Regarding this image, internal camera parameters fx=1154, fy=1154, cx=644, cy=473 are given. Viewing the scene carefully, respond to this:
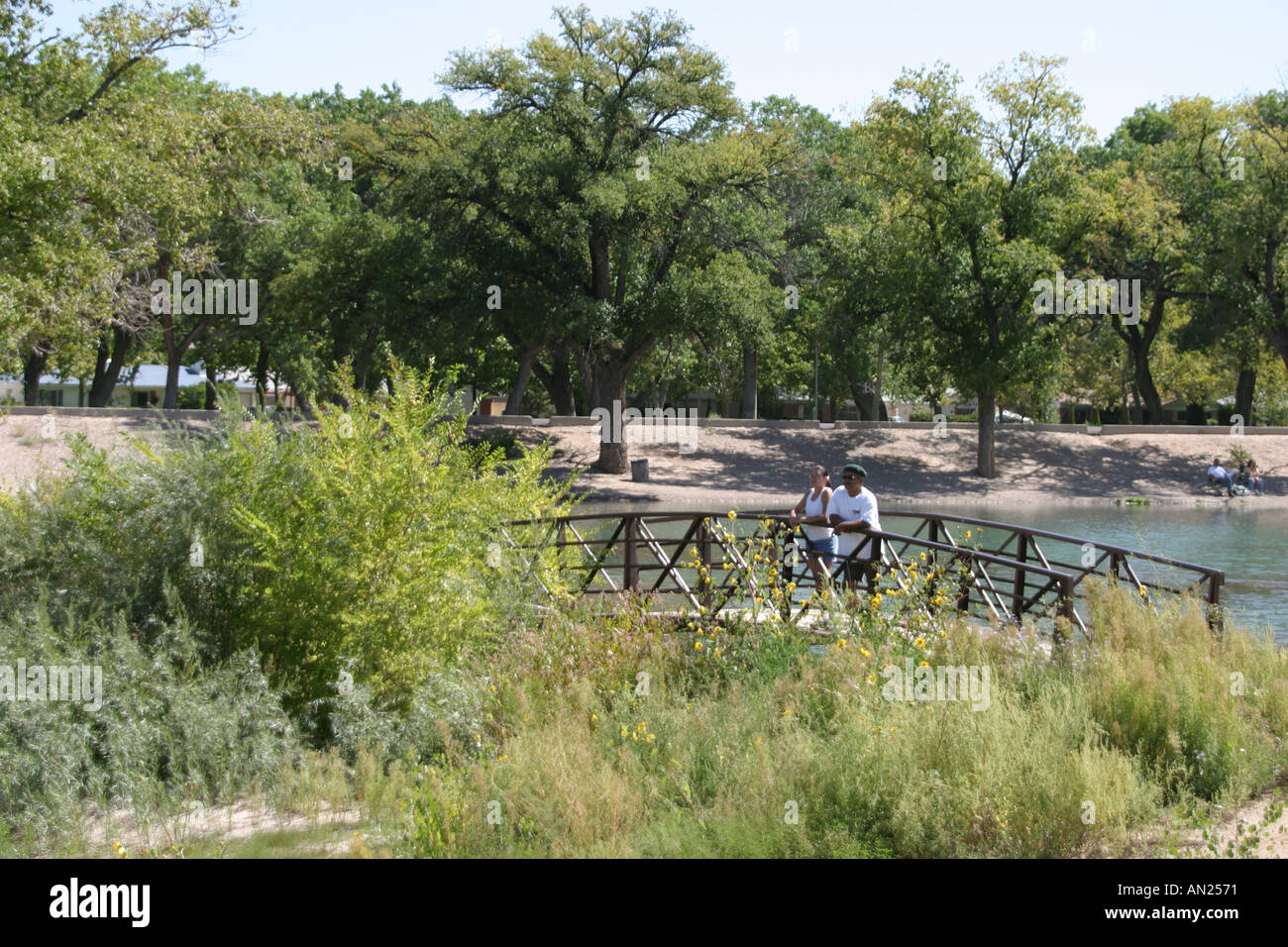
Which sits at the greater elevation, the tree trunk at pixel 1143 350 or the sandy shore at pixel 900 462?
the tree trunk at pixel 1143 350

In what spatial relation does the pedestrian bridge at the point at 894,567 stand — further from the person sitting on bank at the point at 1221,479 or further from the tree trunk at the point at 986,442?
the person sitting on bank at the point at 1221,479

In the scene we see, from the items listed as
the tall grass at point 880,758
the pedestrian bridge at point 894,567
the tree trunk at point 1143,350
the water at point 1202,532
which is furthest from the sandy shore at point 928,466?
the tall grass at point 880,758

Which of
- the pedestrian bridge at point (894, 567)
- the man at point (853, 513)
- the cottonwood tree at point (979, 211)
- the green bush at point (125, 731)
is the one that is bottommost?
the green bush at point (125, 731)

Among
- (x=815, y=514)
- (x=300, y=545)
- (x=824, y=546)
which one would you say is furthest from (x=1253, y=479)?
(x=300, y=545)

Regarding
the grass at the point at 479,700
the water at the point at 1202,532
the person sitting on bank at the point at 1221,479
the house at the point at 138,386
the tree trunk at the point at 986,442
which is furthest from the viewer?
the house at the point at 138,386

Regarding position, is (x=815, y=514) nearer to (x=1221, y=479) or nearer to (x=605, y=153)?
(x=605, y=153)

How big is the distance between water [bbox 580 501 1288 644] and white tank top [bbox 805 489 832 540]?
3.81 metres

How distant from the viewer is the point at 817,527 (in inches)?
479

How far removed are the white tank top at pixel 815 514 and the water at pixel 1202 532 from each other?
3811 millimetres

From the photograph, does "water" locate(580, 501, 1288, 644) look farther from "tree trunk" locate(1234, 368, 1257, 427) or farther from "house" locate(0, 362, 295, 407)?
"house" locate(0, 362, 295, 407)

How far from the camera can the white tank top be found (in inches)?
478

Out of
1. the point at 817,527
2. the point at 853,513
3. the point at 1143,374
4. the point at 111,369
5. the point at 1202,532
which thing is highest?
the point at 1143,374

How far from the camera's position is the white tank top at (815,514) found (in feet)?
39.8

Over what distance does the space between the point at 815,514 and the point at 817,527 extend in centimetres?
43
